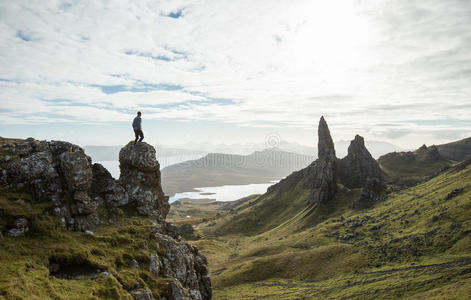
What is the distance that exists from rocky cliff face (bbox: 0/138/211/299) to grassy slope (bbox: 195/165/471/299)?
49.3 metres

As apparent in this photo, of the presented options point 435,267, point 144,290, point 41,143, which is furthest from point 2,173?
point 435,267

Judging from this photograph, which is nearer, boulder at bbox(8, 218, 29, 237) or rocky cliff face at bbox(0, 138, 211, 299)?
boulder at bbox(8, 218, 29, 237)

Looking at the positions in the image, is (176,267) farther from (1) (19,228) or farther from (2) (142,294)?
(1) (19,228)

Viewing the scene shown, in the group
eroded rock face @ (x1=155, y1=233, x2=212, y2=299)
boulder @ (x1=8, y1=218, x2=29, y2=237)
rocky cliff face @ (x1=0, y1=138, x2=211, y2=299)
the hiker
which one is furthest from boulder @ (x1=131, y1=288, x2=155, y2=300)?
the hiker

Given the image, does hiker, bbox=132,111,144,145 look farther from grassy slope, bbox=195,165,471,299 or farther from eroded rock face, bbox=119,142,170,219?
grassy slope, bbox=195,165,471,299

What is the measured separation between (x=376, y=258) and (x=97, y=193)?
89177 millimetres

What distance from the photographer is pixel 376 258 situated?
88.7m

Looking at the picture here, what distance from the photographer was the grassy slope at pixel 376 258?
6706cm

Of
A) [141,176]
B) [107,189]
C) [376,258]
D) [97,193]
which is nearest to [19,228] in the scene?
[97,193]

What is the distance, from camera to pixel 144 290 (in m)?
29.2

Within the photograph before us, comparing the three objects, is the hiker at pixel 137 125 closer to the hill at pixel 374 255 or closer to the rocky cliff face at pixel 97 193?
the rocky cliff face at pixel 97 193

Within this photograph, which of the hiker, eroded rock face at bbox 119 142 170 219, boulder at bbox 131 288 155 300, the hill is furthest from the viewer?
the hill

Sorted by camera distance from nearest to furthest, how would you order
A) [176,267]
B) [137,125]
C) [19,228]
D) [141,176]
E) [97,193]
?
1. [19,228]
2. [176,267]
3. [97,193]
4. [137,125]
5. [141,176]

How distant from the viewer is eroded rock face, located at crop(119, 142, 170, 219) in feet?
147
